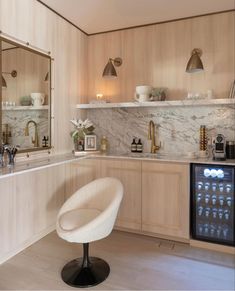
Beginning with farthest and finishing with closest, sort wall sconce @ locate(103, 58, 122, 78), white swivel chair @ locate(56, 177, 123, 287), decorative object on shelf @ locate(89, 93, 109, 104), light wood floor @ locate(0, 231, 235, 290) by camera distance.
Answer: decorative object on shelf @ locate(89, 93, 109, 104), wall sconce @ locate(103, 58, 122, 78), light wood floor @ locate(0, 231, 235, 290), white swivel chair @ locate(56, 177, 123, 287)

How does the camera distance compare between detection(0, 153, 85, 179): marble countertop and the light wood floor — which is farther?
detection(0, 153, 85, 179): marble countertop

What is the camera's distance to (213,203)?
239 centimetres

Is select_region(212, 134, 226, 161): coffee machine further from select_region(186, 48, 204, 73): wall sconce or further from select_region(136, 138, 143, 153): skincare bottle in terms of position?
select_region(136, 138, 143, 153): skincare bottle

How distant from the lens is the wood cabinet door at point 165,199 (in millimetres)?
2475

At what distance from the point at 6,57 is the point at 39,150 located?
0.98 metres

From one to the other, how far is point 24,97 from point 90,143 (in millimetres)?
1004

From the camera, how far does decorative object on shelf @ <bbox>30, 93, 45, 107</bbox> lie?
2.60m

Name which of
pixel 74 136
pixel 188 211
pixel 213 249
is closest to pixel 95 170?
pixel 74 136

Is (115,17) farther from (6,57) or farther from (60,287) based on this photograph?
(60,287)

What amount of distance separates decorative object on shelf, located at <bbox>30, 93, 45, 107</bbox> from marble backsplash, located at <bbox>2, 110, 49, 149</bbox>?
8 centimetres

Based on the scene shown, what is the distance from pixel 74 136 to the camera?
3051 millimetres

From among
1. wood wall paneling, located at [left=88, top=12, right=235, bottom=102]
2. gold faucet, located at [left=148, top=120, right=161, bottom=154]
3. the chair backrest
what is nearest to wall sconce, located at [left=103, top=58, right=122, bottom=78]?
wood wall paneling, located at [left=88, top=12, right=235, bottom=102]

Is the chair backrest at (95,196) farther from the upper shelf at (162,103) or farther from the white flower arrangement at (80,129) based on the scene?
the upper shelf at (162,103)

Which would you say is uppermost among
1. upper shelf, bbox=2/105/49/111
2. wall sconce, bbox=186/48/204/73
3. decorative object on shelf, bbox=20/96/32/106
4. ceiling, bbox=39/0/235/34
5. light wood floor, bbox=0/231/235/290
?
ceiling, bbox=39/0/235/34
